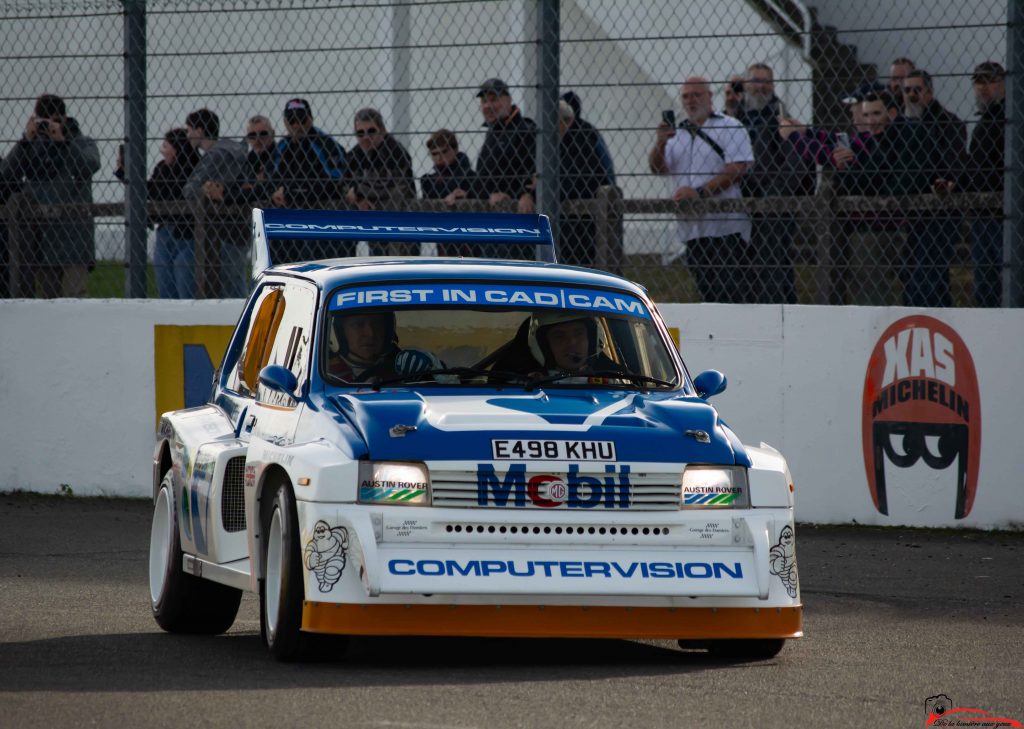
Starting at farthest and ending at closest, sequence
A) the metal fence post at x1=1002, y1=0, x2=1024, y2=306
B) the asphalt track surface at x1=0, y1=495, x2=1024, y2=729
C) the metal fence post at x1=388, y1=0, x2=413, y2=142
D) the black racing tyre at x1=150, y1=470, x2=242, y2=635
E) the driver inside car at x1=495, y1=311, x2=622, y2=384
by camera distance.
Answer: the metal fence post at x1=388, y1=0, x2=413, y2=142, the metal fence post at x1=1002, y1=0, x2=1024, y2=306, the black racing tyre at x1=150, y1=470, x2=242, y2=635, the driver inside car at x1=495, y1=311, x2=622, y2=384, the asphalt track surface at x1=0, y1=495, x2=1024, y2=729

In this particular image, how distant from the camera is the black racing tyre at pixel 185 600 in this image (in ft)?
26.2

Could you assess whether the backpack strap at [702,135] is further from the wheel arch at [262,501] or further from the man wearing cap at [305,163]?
the wheel arch at [262,501]

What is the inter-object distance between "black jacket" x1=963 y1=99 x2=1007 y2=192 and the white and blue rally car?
178 inches

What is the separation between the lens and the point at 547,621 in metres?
6.63

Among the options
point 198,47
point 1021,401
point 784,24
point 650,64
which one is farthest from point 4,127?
point 1021,401

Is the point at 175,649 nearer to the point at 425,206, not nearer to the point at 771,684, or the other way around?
the point at 771,684

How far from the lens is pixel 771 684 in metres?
6.48

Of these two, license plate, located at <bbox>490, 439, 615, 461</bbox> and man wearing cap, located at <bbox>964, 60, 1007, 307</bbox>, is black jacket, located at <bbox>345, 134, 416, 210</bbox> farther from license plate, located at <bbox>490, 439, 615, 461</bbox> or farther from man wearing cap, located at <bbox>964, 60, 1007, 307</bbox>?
license plate, located at <bbox>490, 439, 615, 461</bbox>

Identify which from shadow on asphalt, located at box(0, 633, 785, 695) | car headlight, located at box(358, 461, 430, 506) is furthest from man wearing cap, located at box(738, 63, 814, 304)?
car headlight, located at box(358, 461, 430, 506)

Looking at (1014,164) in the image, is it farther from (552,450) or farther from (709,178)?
(552,450)

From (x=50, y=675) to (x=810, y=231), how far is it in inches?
273

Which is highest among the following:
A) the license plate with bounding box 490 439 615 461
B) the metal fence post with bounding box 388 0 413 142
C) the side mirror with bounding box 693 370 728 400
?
the metal fence post with bounding box 388 0 413 142

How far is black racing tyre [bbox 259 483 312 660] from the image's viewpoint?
21.9 ft

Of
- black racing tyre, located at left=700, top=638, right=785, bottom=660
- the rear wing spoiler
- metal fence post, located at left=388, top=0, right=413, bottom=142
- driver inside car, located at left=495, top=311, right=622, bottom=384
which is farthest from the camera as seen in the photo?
metal fence post, located at left=388, top=0, right=413, bottom=142
